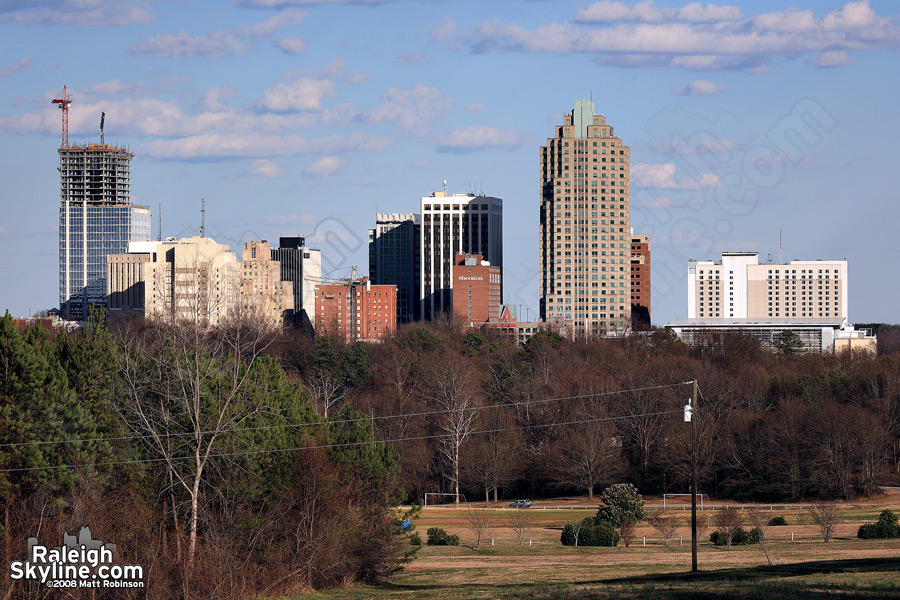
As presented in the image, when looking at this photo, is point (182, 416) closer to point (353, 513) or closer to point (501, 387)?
point (353, 513)

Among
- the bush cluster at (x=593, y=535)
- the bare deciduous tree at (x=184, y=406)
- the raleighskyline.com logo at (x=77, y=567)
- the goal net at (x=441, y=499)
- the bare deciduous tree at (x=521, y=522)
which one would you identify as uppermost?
the bare deciduous tree at (x=184, y=406)

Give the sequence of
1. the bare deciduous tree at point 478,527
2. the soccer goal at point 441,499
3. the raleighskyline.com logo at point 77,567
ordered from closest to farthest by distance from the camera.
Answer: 1. the raleighskyline.com logo at point 77,567
2. the bare deciduous tree at point 478,527
3. the soccer goal at point 441,499

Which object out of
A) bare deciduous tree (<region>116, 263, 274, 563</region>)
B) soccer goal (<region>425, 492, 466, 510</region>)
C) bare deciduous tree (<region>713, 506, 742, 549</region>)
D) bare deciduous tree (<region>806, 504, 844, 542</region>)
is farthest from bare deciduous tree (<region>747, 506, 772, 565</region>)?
soccer goal (<region>425, 492, 466, 510</region>)

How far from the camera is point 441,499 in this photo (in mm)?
101812

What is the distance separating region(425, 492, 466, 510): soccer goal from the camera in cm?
9931

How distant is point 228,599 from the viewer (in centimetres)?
4019

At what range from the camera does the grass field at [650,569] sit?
3662 cm

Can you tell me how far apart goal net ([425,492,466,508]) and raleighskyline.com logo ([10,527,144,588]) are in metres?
58.4

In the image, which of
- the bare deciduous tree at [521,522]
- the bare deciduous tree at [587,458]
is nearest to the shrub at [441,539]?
the bare deciduous tree at [521,522]

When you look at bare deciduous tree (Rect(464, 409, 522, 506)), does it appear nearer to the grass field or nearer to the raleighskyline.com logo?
the grass field

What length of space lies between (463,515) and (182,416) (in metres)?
43.6

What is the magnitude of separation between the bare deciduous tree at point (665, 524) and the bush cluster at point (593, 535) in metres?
2.84

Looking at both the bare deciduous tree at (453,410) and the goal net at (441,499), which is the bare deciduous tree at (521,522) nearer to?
the bare deciduous tree at (453,410)

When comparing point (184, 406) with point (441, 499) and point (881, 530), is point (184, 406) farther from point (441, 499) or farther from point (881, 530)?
point (441, 499)
